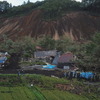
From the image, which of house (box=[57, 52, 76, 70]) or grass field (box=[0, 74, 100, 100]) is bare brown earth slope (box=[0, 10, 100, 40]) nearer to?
house (box=[57, 52, 76, 70])

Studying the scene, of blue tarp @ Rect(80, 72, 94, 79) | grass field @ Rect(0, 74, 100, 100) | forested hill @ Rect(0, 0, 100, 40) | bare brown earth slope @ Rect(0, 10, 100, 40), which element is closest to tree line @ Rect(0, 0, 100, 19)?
forested hill @ Rect(0, 0, 100, 40)

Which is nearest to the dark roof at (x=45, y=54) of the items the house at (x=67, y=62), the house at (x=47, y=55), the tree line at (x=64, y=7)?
the house at (x=47, y=55)

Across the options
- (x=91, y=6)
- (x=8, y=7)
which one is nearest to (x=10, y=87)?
(x=91, y=6)

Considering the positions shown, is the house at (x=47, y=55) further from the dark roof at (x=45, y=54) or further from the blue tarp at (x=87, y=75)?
the blue tarp at (x=87, y=75)

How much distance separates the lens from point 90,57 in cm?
2425

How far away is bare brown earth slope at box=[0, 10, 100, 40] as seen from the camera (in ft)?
234

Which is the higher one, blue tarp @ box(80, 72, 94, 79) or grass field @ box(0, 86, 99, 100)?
blue tarp @ box(80, 72, 94, 79)

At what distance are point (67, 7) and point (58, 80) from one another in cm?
5656

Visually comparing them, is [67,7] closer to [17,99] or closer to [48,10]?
[48,10]

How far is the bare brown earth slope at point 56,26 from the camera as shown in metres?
71.4

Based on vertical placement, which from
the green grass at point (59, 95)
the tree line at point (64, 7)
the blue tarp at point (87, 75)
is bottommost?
the green grass at point (59, 95)

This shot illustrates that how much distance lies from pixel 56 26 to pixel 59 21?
2.22 meters

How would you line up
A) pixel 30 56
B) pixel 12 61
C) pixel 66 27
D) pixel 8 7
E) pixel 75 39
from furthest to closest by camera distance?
1. pixel 8 7
2. pixel 66 27
3. pixel 75 39
4. pixel 30 56
5. pixel 12 61

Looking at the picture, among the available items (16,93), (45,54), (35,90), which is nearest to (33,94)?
(35,90)
